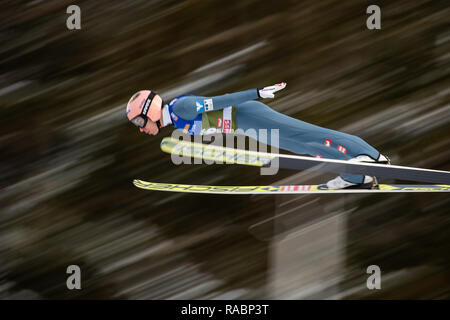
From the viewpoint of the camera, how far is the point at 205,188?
12.9ft

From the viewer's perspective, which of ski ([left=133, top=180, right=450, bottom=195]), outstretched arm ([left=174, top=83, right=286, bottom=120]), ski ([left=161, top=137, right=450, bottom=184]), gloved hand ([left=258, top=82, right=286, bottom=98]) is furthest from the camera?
ski ([left=133, top=180, right=450, bottom=195])

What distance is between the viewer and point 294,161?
328 centimetres

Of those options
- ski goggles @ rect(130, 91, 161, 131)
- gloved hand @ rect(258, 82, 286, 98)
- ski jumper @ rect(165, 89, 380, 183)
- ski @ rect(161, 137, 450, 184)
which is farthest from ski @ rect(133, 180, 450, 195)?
gloved hand @ rect(258, 82, 286, 98)

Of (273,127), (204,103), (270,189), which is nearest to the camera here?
(204,103)

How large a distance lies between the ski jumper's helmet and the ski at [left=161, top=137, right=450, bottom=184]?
0.61 ft

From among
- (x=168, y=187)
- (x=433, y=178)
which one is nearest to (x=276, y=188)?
(x=168, y=187)

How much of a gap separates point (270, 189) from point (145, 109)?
3.94ft

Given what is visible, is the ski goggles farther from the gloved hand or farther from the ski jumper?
the gloved hand

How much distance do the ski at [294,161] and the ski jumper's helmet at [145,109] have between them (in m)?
0.19

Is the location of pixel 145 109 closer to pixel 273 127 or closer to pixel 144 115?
pixel 144 115

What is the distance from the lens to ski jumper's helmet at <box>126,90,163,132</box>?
329cm

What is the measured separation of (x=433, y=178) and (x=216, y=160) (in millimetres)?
1490

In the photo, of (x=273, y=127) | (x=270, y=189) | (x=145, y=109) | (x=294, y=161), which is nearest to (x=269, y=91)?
(x=273, y=127)

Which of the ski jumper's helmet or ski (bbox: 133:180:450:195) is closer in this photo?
the ski jumper's helmet
